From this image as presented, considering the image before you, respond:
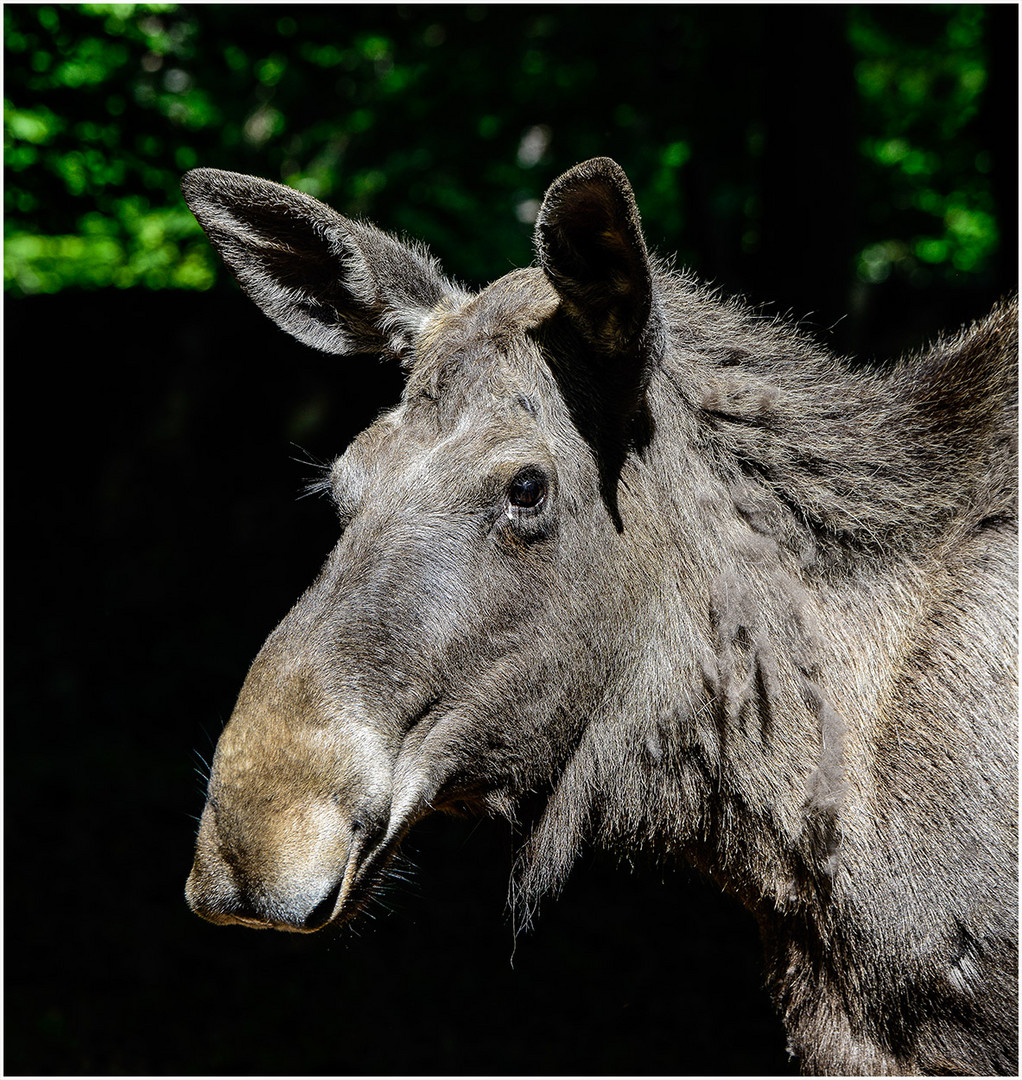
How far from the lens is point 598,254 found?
2.79 meters

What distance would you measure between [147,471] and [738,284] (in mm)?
6489

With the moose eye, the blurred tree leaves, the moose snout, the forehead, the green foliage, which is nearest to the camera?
the moose snout

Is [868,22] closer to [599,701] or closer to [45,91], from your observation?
[45,91]

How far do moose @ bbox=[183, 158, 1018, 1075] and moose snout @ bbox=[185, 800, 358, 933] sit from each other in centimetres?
1

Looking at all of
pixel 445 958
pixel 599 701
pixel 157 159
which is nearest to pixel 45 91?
pixel 157 159

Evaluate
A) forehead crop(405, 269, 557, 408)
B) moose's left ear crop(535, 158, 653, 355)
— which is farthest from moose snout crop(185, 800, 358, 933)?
moose's left ear crop(535, 158, 653, 355)

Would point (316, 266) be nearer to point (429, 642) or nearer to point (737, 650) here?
point (429, 642)

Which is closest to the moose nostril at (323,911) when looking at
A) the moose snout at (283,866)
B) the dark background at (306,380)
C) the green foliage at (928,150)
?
the moose snout at (283,866)

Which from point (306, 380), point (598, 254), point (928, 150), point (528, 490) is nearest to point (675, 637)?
point (528, 490)

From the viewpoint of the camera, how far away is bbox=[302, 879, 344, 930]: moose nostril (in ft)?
7.88

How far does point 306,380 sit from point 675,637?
8225 mm

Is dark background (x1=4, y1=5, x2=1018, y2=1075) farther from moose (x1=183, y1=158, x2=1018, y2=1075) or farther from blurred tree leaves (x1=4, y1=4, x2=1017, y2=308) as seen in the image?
moose (x1=183, y1=158, x2=1018, y2=1075)

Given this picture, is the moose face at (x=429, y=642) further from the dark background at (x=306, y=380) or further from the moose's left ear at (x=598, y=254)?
the dark background at (x=306, y=380)

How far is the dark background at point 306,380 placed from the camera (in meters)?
6.45
